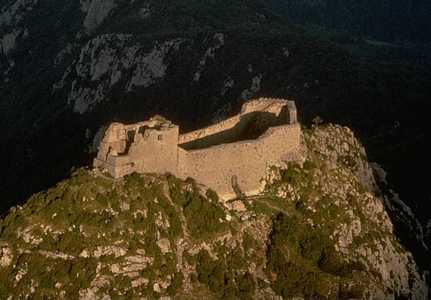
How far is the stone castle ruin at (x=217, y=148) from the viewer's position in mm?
54938

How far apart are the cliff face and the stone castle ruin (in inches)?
37.1

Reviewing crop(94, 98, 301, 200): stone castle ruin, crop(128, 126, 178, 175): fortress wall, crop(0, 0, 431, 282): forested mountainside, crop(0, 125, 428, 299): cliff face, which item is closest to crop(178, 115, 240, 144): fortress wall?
crop(94, 98, 301, 200): stone castle ruin

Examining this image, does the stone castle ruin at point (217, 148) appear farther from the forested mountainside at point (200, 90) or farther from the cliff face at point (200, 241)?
the forested mountainside at point (200, 90)

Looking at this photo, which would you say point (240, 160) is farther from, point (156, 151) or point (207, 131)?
point (156, 151)

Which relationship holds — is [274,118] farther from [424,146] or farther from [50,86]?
[50,86]

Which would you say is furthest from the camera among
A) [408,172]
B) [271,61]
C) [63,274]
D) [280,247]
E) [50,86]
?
[50,86]

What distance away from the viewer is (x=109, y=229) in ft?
170

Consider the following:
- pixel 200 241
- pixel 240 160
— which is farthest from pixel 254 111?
pixel 200 241

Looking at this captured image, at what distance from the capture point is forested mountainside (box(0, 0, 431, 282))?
128 meters

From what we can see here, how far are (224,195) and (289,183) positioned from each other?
189 inches

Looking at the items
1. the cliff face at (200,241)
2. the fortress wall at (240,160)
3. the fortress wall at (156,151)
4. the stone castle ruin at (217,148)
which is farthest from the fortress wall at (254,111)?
the fortress wall at (156,151)

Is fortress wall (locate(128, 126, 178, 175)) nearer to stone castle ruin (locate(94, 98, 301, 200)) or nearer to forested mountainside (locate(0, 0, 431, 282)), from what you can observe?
stone castle ruin (locate(94, 98, 301, 200))

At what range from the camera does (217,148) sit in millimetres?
58188

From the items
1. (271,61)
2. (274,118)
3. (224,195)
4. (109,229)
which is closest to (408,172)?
(271,61)
